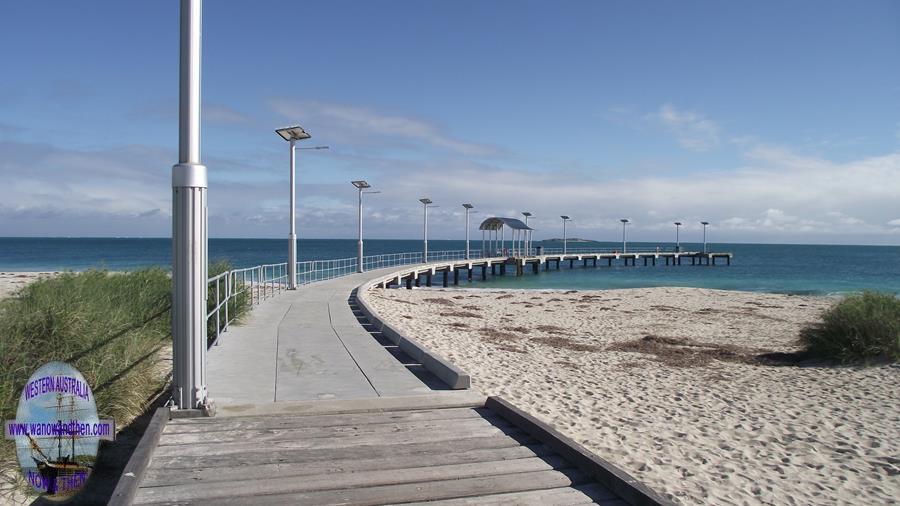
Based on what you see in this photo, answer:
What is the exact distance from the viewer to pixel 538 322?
17141 millimetres

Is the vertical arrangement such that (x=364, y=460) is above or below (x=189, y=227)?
below

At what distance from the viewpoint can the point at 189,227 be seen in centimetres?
479

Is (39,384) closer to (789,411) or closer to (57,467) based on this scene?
(57,467)

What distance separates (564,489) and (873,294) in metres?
10.6

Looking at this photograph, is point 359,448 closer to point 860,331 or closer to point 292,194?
point 860,331

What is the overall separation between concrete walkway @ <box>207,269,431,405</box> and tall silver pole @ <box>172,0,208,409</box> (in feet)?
1.90

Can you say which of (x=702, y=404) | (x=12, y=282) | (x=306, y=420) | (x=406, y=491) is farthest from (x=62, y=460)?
(x=12, y=282)

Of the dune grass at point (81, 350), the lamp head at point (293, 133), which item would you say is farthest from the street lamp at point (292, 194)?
the dune grass at point (81, 350)

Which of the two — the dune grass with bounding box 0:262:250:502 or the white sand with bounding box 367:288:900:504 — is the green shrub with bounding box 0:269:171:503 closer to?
the dune grass with bounding box 0:262:250:502

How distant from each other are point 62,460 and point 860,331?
11478mm

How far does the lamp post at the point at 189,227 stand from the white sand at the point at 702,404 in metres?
3.60

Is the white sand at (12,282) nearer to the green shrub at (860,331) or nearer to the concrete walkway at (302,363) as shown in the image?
the concrete walkway at (302,363)

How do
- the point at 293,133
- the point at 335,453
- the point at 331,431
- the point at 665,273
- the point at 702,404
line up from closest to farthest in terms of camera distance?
1. the point at 335,453
2. the point at 331,431
3. the point at 702,404
4. the point at 293,133
5. the point at 665,273

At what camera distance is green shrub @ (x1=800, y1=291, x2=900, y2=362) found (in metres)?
10.1
